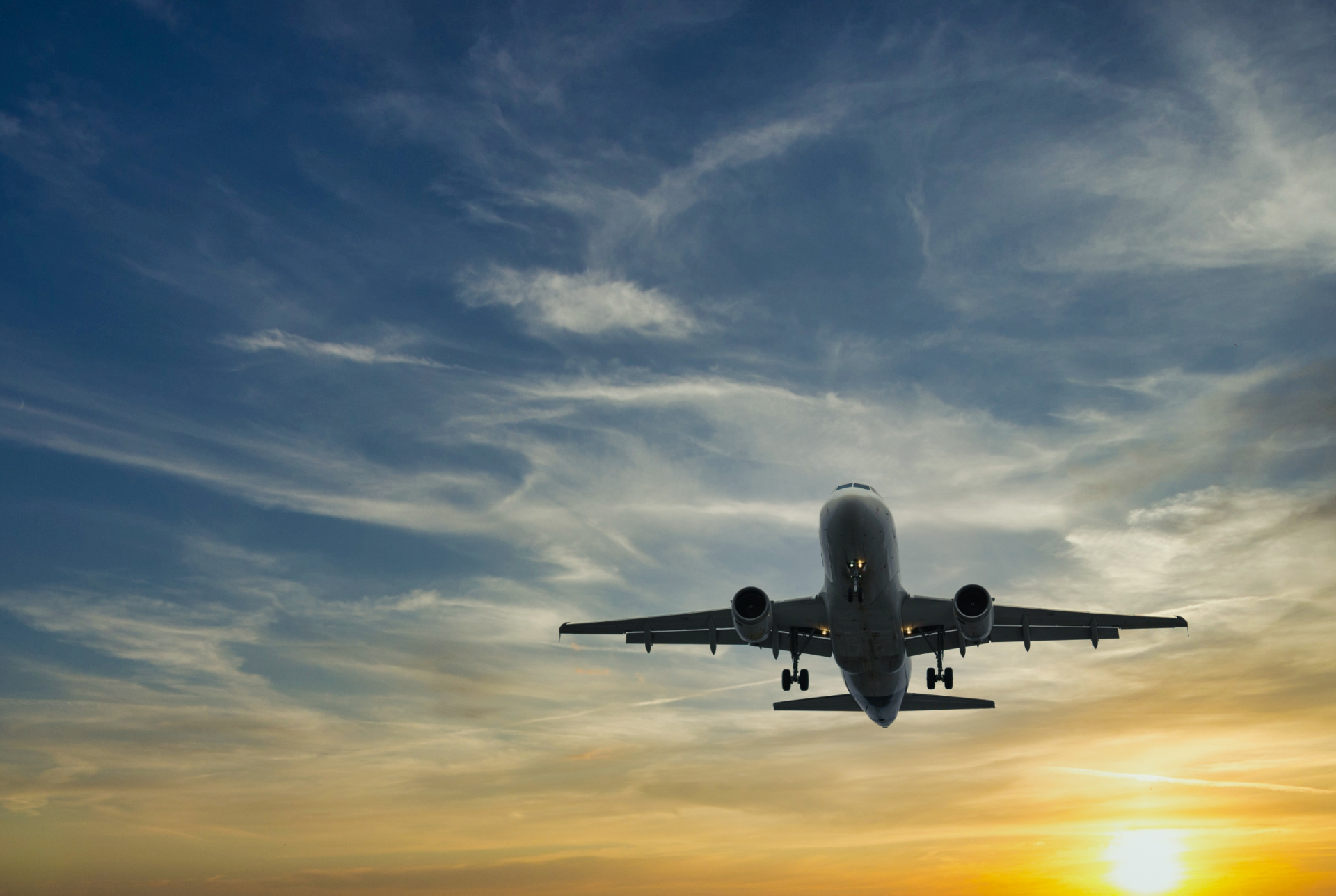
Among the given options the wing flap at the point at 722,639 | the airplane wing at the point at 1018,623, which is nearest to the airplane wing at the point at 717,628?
the wing flap at the point at 722,639

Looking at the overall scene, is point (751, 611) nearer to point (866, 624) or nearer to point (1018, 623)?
point (866, 624)

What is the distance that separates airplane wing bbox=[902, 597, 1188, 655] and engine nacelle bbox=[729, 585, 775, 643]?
5.32 m

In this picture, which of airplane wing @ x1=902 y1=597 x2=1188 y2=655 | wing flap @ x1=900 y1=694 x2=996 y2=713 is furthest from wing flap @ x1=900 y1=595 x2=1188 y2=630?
wing flap @ x1=900 y1=694 x2=996 y2=713

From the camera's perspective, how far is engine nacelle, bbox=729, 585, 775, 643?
3192cm

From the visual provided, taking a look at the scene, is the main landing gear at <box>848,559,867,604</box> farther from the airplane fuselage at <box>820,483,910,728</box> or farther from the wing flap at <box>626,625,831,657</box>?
the wing flap at <box>626,625,831,657</box>

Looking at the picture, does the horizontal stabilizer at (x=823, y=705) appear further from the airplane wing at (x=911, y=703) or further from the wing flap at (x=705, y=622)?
the wing flap at (x=705, y=622)

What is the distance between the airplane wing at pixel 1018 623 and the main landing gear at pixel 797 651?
3.66m

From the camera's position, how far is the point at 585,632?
1513 inches

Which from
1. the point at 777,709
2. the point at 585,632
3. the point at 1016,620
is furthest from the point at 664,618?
A: the point at 1016,620

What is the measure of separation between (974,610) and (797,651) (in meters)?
7.30

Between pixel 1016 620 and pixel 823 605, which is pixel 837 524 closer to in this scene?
pixel 823 605

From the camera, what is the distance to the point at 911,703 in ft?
142

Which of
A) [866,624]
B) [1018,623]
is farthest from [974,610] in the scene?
[1018,623]

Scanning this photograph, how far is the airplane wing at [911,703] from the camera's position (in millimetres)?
43000
